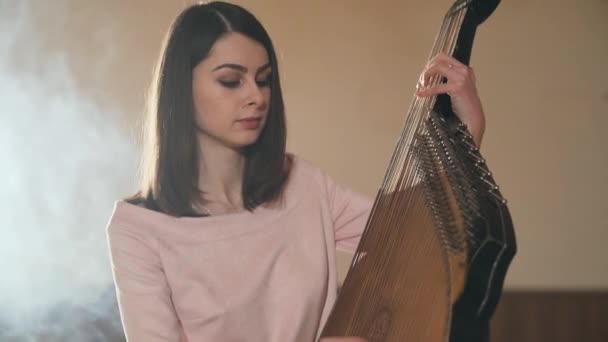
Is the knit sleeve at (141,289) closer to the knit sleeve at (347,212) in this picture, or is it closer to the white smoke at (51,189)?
the knit sleeve at (347,212)

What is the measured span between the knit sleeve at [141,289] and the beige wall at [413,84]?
2.99 ft

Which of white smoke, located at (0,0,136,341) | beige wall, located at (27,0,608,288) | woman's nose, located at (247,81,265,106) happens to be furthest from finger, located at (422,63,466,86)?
white smoke, located at (0,0,136,341)

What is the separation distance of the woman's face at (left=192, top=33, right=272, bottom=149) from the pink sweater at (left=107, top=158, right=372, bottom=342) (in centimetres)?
14

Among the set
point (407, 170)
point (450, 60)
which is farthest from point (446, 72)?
point (407, 170)

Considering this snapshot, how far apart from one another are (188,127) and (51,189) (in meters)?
1.00

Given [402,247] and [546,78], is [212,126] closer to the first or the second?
[402,247]

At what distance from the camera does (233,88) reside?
0.98m

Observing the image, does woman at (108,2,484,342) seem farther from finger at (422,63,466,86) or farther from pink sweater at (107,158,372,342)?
finger at (422,63,466,86)

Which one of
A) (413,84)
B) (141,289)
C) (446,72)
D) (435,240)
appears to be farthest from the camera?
(413,84)

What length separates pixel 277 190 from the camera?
1092 mm

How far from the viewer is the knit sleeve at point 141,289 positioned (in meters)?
0.97

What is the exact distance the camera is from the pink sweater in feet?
3.23

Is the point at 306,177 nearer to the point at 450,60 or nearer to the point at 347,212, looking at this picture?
the point at 347,212

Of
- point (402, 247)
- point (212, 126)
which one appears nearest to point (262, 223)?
point (212, 126)
